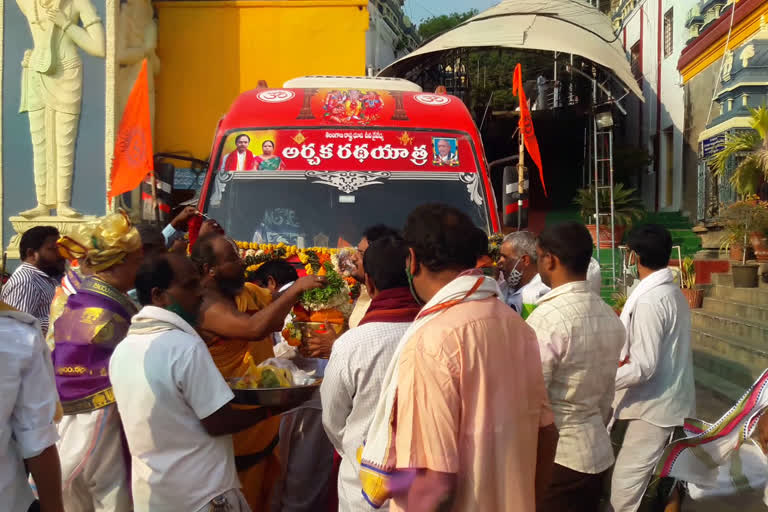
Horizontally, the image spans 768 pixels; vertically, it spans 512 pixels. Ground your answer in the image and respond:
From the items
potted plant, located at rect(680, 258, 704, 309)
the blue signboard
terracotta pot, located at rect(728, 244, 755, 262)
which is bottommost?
potted plant, located at rect(680, 258, 704, 309)

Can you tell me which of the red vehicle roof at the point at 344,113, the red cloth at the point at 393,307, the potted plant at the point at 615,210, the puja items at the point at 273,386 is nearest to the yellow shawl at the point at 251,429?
the puja items at the point at 273,386

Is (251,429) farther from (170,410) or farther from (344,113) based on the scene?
(344,113)

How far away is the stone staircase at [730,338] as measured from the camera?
7.76 metres

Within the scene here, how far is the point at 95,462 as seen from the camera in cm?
291

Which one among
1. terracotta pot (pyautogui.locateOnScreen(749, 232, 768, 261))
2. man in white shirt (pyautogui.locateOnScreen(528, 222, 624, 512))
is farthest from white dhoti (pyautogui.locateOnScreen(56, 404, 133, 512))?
terracotta pot (pyautogui.locateOnScreen(749, 232, 768, 261))

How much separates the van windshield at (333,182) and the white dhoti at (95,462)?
10.4 ft

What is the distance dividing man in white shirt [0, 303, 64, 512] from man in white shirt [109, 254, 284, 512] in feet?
1.46

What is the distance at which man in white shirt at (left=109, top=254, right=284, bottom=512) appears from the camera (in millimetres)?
2586

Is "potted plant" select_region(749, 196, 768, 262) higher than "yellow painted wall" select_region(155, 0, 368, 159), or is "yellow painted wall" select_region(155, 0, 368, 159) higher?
"yellow painted wall" select_region(155, 0, 368, 159)

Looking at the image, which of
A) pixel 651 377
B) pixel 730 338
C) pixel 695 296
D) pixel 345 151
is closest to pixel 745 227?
pixel 695 296

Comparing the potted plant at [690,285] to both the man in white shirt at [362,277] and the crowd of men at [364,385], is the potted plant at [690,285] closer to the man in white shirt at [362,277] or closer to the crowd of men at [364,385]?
the crowd of men at [364,385]

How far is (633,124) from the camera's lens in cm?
2288

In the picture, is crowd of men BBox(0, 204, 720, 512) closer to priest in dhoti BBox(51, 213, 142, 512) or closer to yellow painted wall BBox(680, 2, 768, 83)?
priest in dhoti BBox(51, 213, 142, 512)

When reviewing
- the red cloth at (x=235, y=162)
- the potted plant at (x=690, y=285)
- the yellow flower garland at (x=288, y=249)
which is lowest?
the potted plant at (x=690, y=285)
